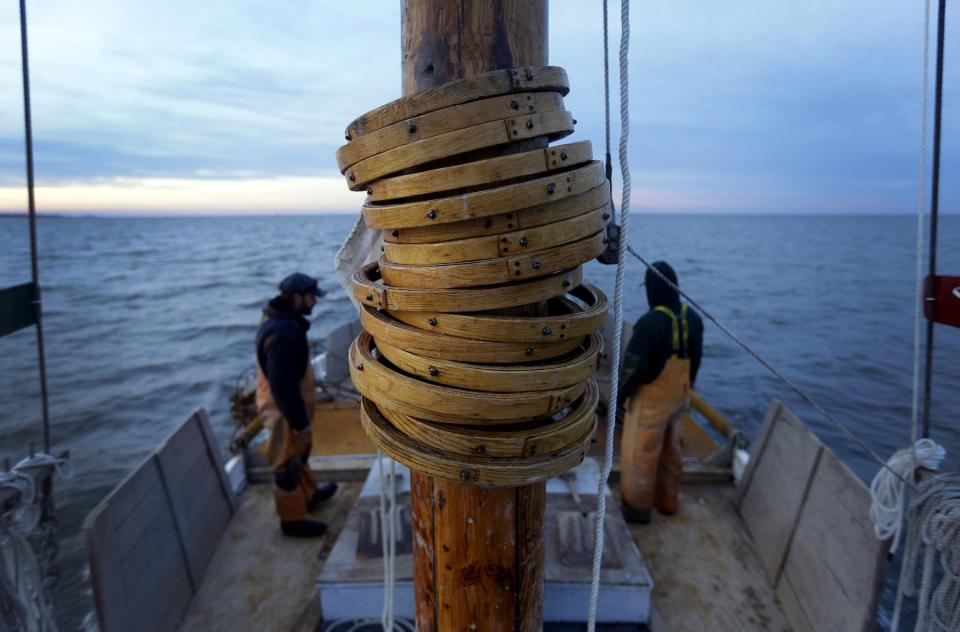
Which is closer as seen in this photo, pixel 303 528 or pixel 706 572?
pixel 706 572

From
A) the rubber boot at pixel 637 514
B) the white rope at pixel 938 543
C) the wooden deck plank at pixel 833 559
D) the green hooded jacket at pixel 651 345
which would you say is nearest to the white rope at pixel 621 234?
the white rope at pixel 938 543

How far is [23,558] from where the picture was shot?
92.4 inches

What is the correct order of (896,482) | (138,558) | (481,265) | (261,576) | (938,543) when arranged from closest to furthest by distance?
(481,265), (938,543), (896,482), (138,558), (261,576)

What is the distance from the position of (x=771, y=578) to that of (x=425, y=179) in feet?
14.1

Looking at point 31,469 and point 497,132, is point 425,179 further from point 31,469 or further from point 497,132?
point 31,469

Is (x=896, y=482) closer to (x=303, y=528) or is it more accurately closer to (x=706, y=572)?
(x=706, y=572)

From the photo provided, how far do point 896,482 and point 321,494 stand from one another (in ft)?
14.2

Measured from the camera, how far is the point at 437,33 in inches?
54.3

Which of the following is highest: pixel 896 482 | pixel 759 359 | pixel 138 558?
pixel 759 359

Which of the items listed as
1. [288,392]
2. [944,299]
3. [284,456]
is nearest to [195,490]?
[284,456]

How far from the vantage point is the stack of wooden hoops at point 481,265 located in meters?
1.26

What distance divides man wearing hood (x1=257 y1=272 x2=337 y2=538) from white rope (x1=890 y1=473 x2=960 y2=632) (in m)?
3.87

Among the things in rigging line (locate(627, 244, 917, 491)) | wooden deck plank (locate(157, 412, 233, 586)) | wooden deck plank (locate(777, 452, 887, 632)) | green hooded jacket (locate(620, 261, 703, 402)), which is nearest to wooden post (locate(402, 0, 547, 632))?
rigging line (locate(627, 244, 917, 491))

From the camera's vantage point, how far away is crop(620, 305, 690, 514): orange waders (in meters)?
4.61
